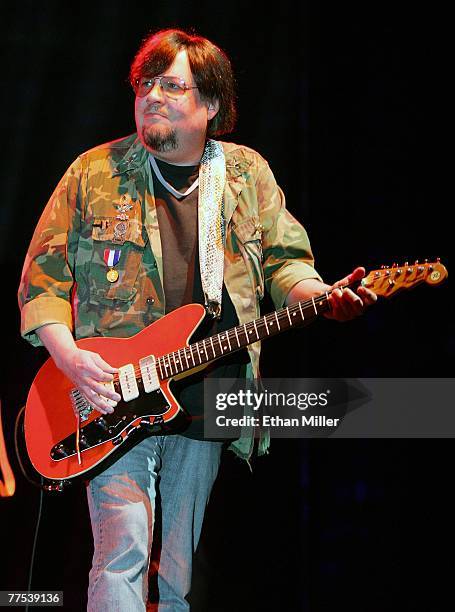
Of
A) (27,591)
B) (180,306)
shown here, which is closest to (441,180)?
(180,306)

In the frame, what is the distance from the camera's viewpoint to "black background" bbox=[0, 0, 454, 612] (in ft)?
10.5

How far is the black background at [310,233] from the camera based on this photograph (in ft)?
10.5

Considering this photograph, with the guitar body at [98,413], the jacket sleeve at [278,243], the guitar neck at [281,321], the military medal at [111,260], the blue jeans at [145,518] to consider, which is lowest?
the blue jeans at [145,518]

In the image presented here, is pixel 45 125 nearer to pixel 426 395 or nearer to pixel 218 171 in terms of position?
pixel 218 171

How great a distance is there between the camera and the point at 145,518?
2443mm

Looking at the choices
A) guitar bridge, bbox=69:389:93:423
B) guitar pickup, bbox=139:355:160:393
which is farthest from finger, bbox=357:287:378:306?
guitar bridge, bbox=69:389:93:423

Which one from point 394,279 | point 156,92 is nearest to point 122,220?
→ point 156,92

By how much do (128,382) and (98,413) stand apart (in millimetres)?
139

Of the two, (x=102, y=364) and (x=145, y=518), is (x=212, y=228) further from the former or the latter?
(x=145, y=518)

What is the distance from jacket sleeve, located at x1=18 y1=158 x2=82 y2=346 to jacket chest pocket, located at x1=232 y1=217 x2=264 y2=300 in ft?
1.84

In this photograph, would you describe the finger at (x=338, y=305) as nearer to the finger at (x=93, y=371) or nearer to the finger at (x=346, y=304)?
the finger at (x=346, y=304)

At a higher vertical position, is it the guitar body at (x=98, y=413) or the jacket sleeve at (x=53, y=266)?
the jacket sleeve at (x=53, y=266)

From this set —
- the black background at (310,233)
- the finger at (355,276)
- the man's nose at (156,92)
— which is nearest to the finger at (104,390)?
the finger at (355,276)

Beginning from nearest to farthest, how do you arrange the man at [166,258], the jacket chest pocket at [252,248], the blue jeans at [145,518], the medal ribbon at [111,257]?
the blue jeans at [145,518] → the man at [166,258] → the medal ribbon at [111,257] → the jacket chest pocket at [252,248]
